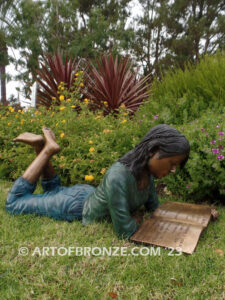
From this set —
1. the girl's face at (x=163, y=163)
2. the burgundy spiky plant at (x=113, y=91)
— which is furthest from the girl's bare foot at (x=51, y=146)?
the burgundy spiky plant at (x=113, y=91)

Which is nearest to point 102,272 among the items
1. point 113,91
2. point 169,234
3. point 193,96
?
point 169,234

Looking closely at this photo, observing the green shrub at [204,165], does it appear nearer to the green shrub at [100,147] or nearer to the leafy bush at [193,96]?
the green shrub at [100,147]

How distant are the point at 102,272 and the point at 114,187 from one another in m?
0.59

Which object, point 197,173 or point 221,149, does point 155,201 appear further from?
point 221,149

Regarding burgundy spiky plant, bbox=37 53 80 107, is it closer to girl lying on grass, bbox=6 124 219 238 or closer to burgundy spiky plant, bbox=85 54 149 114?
burgundy spiky plant, bbox=85 54 149 114

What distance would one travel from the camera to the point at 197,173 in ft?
9.04

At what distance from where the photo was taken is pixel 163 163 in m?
1.99

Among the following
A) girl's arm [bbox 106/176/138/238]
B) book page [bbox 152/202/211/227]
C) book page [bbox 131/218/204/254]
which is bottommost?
book page [bbox 131/218/204/254]

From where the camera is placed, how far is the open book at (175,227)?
1.93m

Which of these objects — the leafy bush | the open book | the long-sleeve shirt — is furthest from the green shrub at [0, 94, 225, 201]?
the long-sleeve shirt

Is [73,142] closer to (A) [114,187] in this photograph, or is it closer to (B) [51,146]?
(B) [51,146]

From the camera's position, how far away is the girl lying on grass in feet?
6.53

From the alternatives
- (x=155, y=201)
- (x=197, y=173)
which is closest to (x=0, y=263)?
(x=155, y=201)

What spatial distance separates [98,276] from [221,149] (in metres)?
1.69
